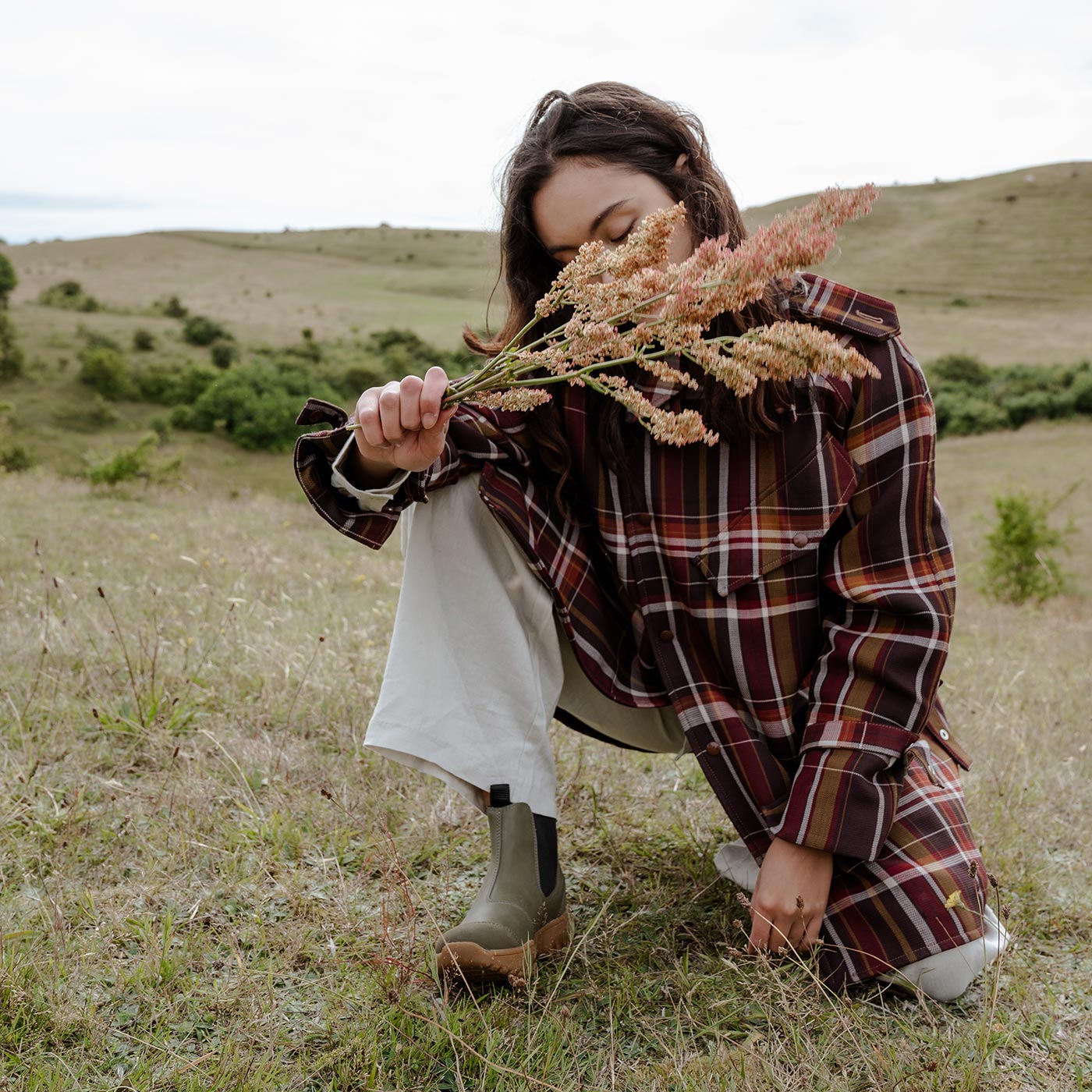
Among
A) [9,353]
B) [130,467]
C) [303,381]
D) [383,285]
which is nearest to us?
[130,467]

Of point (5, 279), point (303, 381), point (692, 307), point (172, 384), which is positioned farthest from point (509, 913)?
point (5, 279)

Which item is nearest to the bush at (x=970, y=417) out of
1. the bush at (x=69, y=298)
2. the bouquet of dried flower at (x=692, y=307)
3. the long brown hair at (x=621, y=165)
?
the long brown hair at (x=621, y=165)

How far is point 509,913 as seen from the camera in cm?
169

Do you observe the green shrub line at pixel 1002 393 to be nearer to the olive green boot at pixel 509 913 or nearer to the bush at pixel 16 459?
the bush at pixel 16 459

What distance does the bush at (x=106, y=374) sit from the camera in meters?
21.1

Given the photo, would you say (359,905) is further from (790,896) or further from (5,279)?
(5,279)

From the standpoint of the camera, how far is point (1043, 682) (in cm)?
378

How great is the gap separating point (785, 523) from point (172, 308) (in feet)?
102

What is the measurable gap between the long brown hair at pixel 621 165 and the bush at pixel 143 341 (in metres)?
24.7

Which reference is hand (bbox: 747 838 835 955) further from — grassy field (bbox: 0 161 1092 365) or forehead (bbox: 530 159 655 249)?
grassy field (bbox: 0 161 1092 365)

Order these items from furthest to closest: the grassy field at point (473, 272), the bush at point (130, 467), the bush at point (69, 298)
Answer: the grassy field at point (473, 272) < the bush at point (69, 298) < the bush at point (130, 467)

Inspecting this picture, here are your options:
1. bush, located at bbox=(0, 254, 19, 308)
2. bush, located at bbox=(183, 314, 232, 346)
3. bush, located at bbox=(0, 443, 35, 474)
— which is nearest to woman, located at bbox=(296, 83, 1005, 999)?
bush, located at bbox=(0, 443, 35, 474)

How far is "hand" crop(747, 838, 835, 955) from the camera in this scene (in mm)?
1648

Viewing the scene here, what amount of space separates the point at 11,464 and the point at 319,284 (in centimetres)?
2786
